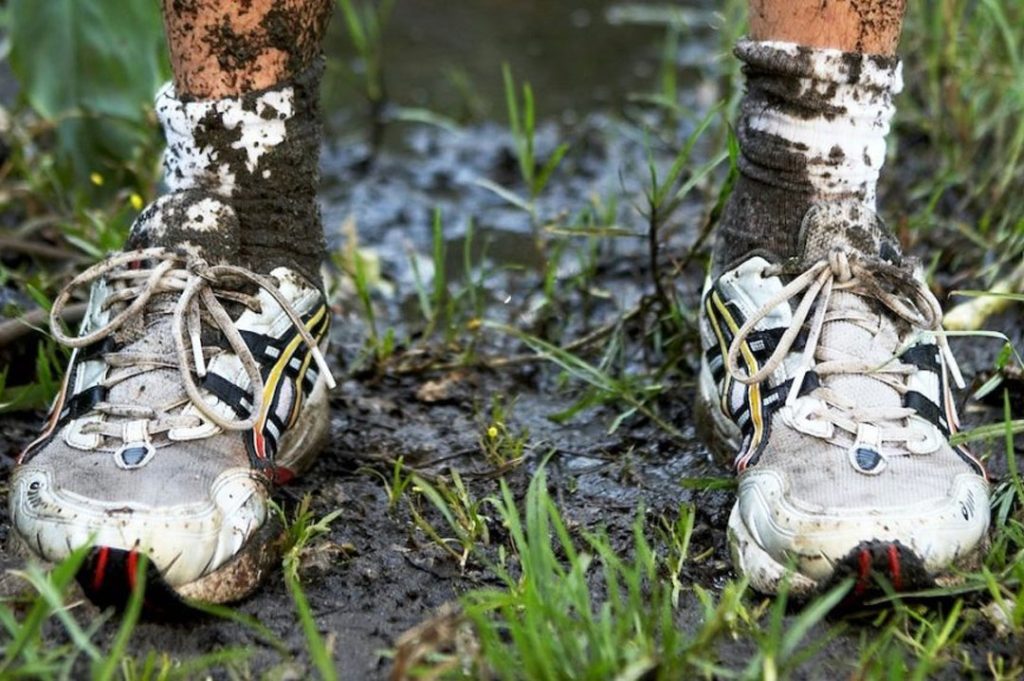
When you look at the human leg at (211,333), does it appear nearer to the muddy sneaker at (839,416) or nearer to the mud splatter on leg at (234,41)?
the mud splatter on leg at (234,41)

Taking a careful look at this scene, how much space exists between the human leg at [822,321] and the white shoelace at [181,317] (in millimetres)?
572

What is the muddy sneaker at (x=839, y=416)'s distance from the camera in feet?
5.03

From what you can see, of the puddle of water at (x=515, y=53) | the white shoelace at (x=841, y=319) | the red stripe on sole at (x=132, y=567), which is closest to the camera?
the red stripe on sole at (x=132, y=567)

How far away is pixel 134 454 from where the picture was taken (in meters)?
1.58

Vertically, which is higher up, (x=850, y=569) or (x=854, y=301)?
(x=854, y=301)

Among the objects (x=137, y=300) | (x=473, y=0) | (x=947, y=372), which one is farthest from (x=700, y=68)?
(x=137, y=300)

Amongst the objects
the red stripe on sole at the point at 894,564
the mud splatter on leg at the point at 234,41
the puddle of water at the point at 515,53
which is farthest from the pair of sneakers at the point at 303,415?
the puddle of water at the point at 515,53

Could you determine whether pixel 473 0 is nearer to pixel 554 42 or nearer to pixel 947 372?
pixel 554 42

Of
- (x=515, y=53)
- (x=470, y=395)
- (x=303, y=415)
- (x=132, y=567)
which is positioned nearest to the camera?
(x=132, y=567)

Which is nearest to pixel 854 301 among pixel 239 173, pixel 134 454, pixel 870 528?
pixel 870 528

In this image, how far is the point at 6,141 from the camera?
283 centimetres

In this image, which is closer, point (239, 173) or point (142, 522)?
point (142, 522)

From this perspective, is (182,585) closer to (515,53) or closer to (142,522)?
(142,522)

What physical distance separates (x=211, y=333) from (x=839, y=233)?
0.84 metres
